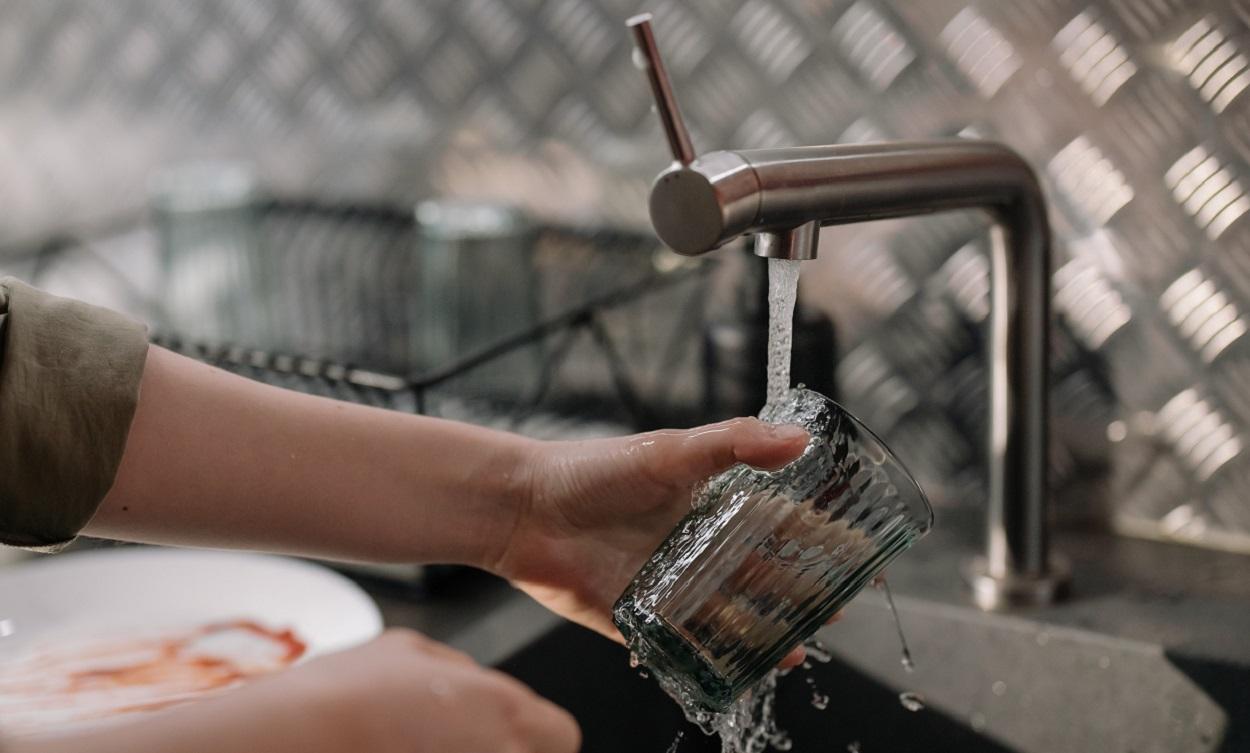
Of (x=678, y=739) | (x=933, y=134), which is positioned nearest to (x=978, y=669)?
(x=678, y=739)

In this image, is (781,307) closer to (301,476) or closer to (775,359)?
(775,359)

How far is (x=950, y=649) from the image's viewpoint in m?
1.08

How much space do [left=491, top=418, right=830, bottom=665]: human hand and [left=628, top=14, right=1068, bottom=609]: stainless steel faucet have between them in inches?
6.8

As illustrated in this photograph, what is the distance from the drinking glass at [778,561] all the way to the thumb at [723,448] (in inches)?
0.5

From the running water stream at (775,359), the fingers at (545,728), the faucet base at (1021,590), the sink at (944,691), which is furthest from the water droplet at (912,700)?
the fingers at (545,728)

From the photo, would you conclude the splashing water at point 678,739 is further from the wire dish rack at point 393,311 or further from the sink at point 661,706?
the wire dish rack at point 393,311

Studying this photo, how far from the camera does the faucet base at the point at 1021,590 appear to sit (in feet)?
3.61

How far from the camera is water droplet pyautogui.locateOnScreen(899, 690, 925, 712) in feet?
3.31

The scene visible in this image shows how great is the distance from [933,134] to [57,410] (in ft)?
2.79

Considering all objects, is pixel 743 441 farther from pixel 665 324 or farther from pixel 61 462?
pixel 665 324

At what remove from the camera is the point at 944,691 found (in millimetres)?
1052

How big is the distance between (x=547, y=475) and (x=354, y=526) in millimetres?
138

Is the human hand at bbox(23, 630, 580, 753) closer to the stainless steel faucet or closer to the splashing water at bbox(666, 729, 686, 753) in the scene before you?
the stainless steel faucet

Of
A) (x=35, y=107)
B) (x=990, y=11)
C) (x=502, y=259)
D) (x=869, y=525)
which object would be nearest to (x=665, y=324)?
(x=502, y=259)
